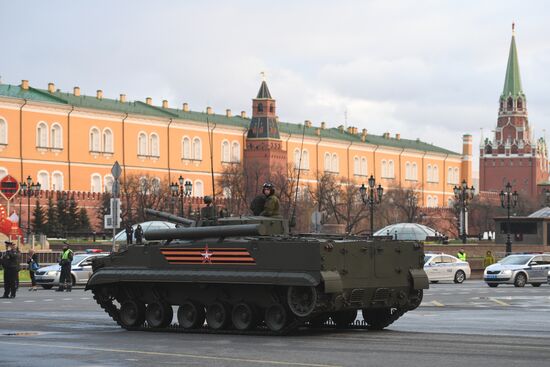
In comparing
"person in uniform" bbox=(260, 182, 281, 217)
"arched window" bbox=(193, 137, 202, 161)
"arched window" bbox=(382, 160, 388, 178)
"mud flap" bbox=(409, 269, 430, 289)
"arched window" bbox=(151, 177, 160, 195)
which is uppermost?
"arched window" bbox=(193, 137, 202, 161)

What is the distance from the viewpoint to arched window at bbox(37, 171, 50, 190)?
123438mm

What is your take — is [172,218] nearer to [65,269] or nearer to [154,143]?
[65,269]

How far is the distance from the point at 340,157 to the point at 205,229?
142 metres

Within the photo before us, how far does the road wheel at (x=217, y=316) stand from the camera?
2239 centimetres

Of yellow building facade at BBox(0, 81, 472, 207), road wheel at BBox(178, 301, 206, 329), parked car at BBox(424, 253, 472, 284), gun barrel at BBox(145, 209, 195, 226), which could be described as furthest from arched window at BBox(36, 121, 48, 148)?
road wheel at BBox(178, 301, 206, 329)

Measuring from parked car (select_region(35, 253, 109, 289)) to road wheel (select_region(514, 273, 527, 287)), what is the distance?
47.1 feet

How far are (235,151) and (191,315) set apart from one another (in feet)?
422

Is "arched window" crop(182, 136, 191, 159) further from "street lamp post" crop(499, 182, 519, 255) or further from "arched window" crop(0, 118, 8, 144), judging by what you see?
"street lamp post" crop(499, 182, 519, 255)

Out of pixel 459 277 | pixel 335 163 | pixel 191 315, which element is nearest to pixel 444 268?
pixel 459 277

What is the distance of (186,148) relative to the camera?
143625mm

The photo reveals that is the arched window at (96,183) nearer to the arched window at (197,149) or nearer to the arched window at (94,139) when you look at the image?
the arched window at (94,139)

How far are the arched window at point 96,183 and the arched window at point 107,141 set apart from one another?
286 centimetres

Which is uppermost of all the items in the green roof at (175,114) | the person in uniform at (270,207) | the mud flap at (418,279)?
the green roof at (175,114)

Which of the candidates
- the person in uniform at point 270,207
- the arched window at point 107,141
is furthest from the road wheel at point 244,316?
the arched window at point 107,141
